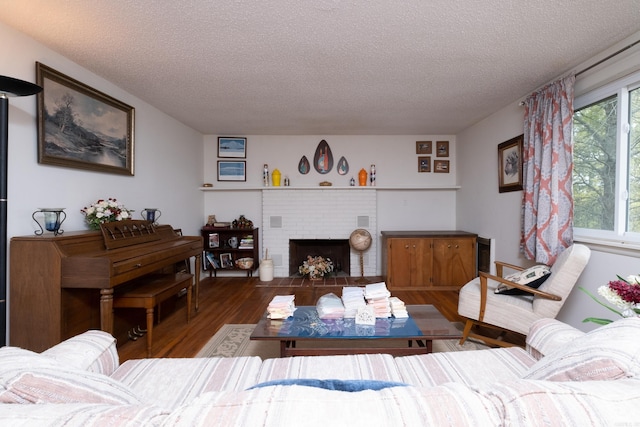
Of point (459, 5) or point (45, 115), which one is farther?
point (45, 115)

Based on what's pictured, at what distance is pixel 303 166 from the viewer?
16.9 ft

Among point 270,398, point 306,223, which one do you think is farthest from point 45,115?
point 306,223

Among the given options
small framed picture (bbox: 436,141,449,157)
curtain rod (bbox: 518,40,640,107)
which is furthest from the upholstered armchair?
small framed picture (bbox: 436,141,449,157)

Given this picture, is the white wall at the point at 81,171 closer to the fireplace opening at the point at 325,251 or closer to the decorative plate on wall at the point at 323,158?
the fireplace opening at the point at 325,251

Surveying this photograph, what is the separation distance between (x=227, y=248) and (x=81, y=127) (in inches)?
107

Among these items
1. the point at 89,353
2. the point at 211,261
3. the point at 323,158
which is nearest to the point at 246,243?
the point at 211,261

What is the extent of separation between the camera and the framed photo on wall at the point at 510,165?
331 centimetres

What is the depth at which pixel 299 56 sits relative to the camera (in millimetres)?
2391

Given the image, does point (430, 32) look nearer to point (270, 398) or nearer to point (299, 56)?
point (299, 56)

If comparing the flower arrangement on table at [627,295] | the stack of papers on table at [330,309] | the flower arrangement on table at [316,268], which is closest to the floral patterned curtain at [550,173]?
the flower arrangement on table at [627,295]

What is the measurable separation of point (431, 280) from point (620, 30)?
128 inches

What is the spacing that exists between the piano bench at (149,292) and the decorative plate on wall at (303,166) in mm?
2699

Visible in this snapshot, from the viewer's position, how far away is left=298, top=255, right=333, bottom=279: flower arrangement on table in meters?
4.90

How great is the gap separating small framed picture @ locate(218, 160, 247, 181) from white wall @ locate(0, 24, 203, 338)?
23.2 inches
